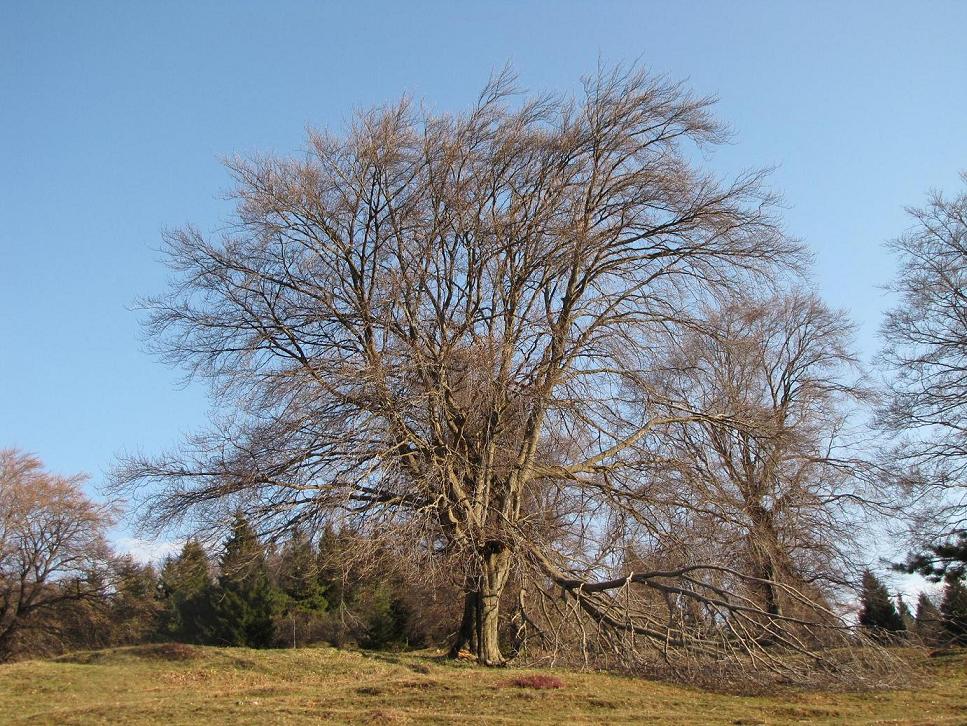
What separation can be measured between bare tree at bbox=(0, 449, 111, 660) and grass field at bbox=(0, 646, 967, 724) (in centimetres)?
2231

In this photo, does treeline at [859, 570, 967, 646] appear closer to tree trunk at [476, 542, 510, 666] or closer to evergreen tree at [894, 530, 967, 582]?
evergreen tree at [894, 530, 967, 582]

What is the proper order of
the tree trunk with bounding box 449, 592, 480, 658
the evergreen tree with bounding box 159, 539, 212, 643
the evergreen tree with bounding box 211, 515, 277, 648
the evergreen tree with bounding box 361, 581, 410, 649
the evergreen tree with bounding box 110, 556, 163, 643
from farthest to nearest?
the evergreen tree with bounding box 110, 556, 163, 643
the evergreen tree with bounding box 159, 539, 212, 643
the evergreen tree with bounding box 211, 515, 277, 648
the evergreen tree with bounding box 361, 581, 410, 649
the tree trunk with bounding box 449, 592, 480, 658

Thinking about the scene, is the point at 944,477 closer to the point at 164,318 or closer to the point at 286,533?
the point at 286,533

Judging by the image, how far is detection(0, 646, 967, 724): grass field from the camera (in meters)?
8.85

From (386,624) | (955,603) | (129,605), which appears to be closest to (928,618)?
(955,603)

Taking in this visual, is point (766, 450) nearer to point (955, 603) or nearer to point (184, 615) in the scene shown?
point (955, 603)

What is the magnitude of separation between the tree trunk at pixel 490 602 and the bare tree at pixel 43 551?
25.2 m

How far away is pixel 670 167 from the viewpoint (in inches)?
624

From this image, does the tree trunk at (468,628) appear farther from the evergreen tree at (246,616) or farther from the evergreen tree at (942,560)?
the evergreen tree at (246,616)

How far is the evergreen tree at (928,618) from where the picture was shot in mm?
20703

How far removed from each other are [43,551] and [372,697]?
100ft

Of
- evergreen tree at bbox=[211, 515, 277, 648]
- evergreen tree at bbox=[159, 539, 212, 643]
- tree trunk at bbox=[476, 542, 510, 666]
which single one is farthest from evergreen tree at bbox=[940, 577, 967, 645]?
evergreen tree at bbox=[159, 539, 212, 643]

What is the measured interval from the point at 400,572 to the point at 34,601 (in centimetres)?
2991

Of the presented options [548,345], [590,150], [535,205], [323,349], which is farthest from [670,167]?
[323,349]
